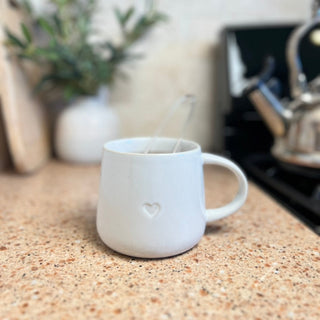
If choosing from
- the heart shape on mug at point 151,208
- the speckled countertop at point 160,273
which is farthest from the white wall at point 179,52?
the heart shape on mug at point 151,208

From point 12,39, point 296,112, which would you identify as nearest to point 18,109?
point 12,39

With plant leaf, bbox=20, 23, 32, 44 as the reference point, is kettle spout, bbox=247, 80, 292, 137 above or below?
below

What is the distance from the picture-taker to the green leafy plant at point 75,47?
66 centimetres

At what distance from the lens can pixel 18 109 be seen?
0.62 metres

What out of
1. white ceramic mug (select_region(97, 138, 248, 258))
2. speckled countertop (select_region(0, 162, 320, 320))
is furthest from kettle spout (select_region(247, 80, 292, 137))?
white ceramic mug (select_region(97, 138, 248, 258))

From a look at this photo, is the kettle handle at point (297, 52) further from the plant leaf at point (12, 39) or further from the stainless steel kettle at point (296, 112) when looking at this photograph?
the plant leaf at point (12, 39)

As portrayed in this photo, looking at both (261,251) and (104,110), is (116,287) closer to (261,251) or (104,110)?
(261,251)

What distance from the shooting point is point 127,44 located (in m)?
0.76

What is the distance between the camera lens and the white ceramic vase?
73 cm

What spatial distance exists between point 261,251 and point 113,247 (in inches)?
6.6

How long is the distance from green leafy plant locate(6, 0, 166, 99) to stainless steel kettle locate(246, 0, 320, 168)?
348 mm

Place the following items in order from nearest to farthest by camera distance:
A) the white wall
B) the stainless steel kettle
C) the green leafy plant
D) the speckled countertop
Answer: the speckled countertop → the stainless steel kettle → the green leafy plant → the white wall

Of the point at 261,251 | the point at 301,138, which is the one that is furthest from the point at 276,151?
the point at 261,251

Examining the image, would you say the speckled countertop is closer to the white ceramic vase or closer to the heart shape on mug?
the heart shape on mug
